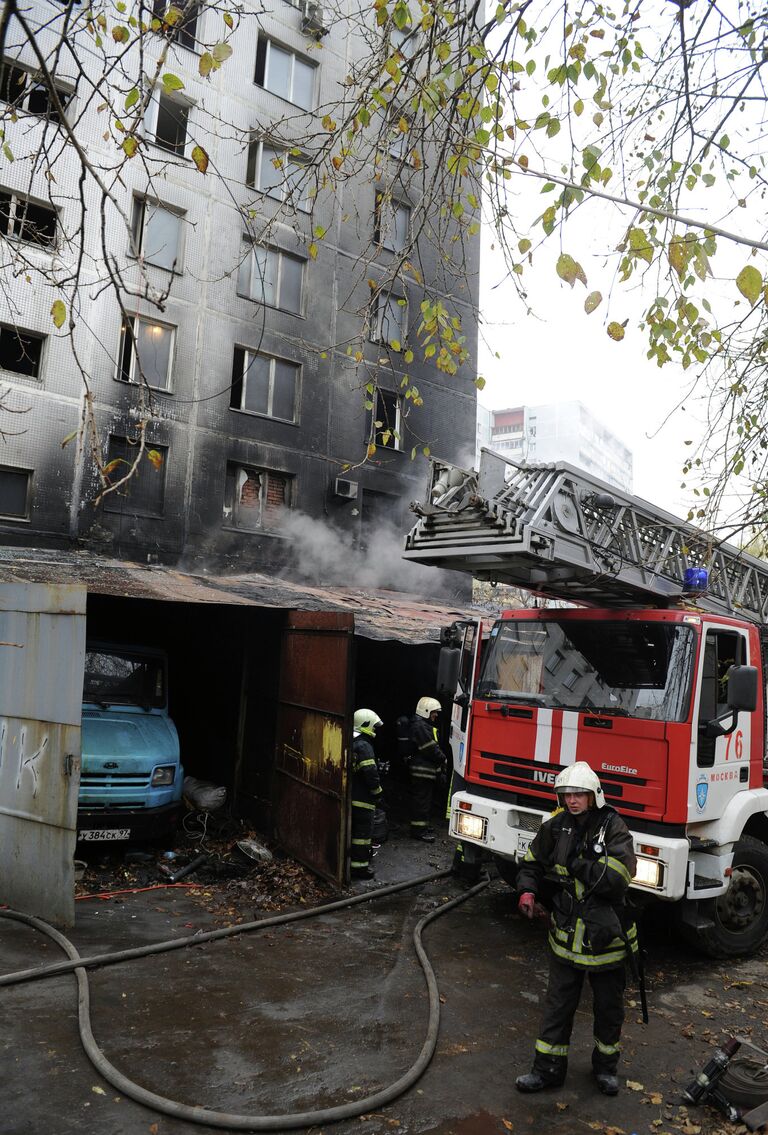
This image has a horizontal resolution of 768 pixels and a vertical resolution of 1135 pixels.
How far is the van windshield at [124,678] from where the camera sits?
30.3 feet

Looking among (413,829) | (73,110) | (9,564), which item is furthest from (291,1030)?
(73,110)

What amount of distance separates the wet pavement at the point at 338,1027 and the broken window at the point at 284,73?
18.3m

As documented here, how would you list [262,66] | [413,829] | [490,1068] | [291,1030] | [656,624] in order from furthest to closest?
[262,66]
[413,829]
[656,624]
[291,1030]
[490,1068]

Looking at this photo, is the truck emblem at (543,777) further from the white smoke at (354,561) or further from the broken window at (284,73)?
the broken window at (284,73)

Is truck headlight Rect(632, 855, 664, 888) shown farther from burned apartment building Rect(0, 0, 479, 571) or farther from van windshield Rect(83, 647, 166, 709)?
burned apartment building Rect(0, 0, 479, 571)

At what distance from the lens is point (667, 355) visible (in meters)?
5.32

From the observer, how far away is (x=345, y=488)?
18.2m

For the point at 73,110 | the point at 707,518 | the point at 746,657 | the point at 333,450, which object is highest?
the point at 73,110

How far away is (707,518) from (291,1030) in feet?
15.9

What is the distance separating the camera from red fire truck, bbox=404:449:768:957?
18.6 feet

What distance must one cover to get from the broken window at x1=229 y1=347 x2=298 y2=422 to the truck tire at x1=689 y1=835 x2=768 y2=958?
1366 centimetres

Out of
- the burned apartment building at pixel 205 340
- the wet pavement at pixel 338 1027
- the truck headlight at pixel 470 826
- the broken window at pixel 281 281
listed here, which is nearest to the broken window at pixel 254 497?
the burned apartment building at pixel 205 340

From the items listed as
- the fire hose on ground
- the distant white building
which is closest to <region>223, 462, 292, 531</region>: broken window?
the fire hose on ground

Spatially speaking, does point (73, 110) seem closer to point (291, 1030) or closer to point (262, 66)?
point (262, 66)
